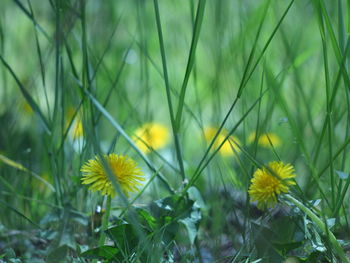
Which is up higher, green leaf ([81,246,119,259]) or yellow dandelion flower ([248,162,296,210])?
yellow dandelion flower ([248,162,296,210])

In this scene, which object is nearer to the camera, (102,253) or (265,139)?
(102,253)

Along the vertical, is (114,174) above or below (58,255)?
above

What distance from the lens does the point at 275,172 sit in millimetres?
946

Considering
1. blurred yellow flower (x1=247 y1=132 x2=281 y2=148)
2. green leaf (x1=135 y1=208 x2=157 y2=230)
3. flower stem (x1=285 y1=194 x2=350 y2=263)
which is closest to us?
flower stem (x1=285 y1=194 x2=350 y2=263)

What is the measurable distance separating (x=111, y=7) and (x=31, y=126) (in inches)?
20.3

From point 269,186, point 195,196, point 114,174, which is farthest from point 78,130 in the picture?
point 269,186

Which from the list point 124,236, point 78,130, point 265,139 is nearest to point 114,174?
point 124,236

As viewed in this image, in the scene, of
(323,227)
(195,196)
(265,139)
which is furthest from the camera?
(265,139)

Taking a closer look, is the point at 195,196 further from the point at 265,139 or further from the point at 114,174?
the point at 265,139

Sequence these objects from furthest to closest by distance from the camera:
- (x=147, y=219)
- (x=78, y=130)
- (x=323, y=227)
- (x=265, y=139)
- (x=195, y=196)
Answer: (x=265, y=139) → (x=78, y=130) → (x=195, y=196) → (x=147, y=219) → (x=323, y=227)

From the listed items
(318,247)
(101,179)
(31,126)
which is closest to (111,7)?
(31,126)

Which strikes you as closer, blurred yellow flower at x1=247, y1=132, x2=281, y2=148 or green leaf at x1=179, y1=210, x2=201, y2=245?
green leaf at x1=179, y1=210, x2=201, y2=245

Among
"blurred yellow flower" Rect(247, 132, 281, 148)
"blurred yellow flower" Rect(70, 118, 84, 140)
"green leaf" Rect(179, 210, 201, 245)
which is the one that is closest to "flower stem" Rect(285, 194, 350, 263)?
"green leaf" Rect(179, 210, 201, 245)

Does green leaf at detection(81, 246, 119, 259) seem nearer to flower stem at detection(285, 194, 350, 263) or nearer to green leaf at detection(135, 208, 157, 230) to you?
green leaf at detection(135, 208, 157, 230)
